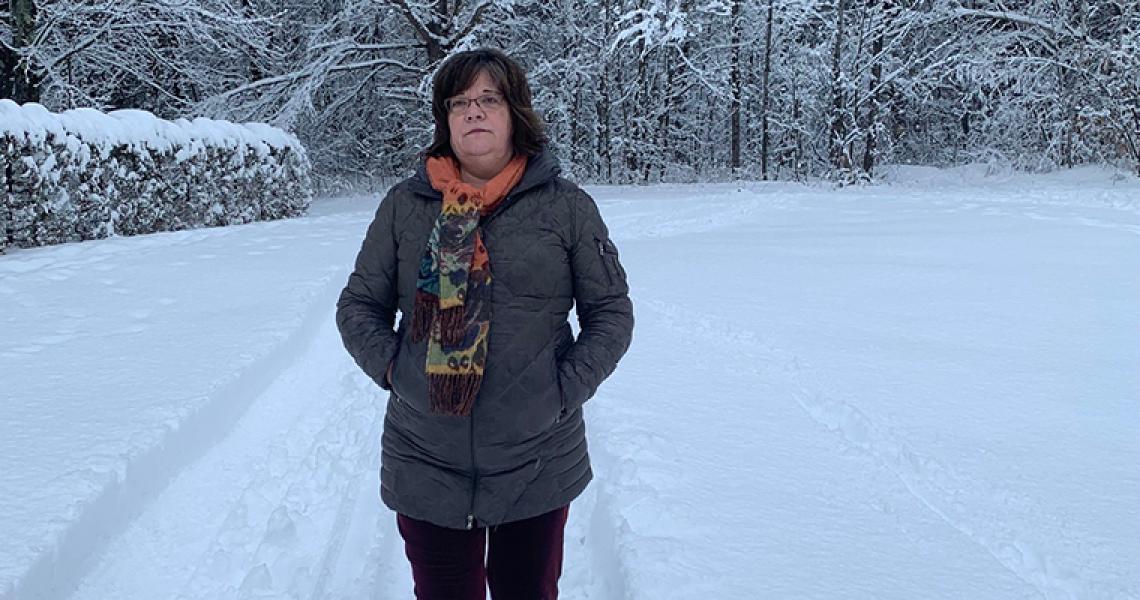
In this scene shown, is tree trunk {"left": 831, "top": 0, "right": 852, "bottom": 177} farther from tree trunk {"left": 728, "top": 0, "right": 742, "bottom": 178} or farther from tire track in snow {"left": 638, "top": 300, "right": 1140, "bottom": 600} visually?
tire track in snow {"left": 638, "top": 300, "right": 1140, "bottom": 600}

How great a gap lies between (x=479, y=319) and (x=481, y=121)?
1.56ft

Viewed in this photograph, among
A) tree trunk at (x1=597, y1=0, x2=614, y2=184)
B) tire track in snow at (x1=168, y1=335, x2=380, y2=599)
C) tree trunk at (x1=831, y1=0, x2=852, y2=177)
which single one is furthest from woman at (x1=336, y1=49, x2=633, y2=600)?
tree trunk at (x1=597, y1=0, x2=614, y2=184)

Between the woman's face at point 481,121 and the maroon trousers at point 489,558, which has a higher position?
the woman's face at point 481,121

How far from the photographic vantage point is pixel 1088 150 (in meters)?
20.1

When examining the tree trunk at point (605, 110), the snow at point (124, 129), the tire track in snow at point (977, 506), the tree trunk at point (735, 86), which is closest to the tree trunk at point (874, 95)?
the tree trunk at point (735, 86)

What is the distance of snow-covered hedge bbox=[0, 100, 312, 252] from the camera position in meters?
9.68

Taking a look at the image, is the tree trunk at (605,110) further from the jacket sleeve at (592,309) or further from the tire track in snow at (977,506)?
the jacket sleeve at (592,309)

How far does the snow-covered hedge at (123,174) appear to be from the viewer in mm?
9680

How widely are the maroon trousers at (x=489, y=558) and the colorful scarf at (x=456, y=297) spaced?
368 millimetres

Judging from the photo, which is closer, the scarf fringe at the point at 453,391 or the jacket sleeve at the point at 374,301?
the scarf fringe at the point at 453,391

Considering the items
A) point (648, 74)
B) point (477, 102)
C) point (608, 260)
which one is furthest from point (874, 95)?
point (477, 102)

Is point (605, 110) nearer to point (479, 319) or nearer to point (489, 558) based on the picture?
point (489, 558)

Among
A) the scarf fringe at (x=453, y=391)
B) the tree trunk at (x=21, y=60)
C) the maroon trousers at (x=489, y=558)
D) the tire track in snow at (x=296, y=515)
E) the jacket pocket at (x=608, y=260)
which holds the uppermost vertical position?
the tree trunk at (x=21, y=60)

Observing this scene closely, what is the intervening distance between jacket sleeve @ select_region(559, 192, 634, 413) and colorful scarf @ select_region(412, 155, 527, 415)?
0.70ft
